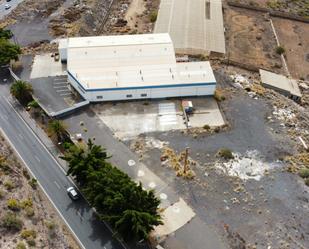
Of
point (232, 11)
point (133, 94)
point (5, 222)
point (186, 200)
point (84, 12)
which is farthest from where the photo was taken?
point (232, 11)

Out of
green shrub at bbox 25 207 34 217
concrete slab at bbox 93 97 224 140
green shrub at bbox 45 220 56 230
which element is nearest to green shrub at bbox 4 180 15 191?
green shrub at bbox 25 207 34 217

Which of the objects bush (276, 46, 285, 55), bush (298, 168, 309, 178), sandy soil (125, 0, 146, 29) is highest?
sandy soil (125, 0, 146, 29)

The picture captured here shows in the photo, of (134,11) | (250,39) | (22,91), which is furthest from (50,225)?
(134,11)

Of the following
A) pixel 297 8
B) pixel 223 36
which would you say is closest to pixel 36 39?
pixel 223 36

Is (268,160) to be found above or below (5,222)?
below

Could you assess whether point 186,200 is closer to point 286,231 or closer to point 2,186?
point 286,231

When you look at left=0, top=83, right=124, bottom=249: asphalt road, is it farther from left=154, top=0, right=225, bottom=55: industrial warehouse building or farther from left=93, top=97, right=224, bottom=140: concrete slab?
left=154, top=0, right=225, bottom=55: industrial warehouse building

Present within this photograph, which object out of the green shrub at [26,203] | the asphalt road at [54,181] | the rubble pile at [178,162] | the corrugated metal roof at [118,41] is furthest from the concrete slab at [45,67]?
the green shrub at [26,203]
